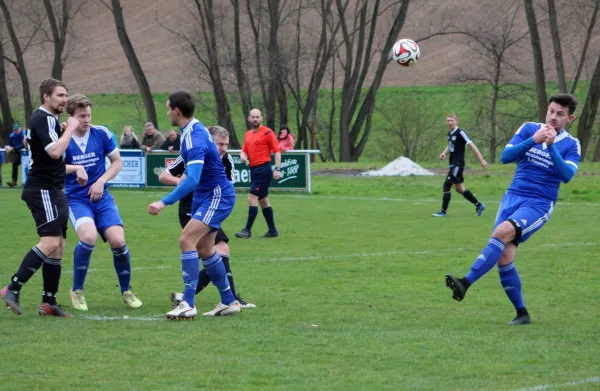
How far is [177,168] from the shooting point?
854 cm

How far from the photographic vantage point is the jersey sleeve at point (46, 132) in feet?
26.6

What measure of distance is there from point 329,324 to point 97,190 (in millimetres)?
2493

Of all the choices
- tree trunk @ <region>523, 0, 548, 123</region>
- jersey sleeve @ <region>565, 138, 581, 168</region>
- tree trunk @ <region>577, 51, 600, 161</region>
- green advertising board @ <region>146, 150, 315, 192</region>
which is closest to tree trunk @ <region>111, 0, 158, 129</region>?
green advertising board @ <region>146, 150, 315, 192</region>

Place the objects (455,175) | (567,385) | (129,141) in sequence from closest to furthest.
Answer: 1. (567,385)
2. (455,175)
3. (129,141)


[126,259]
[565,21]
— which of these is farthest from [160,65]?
[126,259]

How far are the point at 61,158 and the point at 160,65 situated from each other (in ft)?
258

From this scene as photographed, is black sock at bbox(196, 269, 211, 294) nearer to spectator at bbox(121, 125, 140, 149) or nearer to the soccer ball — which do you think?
the soccer ball

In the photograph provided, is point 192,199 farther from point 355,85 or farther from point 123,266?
point 355,85

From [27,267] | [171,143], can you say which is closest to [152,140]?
[171,143]

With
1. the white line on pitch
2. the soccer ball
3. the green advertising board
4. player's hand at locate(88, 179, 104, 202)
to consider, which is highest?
the soccer ball

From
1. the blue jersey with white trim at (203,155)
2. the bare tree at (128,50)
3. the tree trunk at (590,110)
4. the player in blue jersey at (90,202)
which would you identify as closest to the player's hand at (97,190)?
the player in blue jersey at (90,202)

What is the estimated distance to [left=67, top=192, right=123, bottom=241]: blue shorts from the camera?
8781mm

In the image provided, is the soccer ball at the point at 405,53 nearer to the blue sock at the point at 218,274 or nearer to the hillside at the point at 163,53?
the blue sock at the point at 218,274

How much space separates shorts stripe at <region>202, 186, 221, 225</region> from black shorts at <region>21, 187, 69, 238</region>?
1.30 meters
